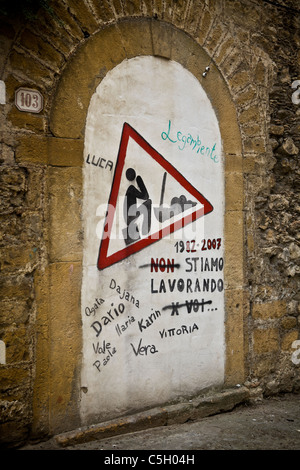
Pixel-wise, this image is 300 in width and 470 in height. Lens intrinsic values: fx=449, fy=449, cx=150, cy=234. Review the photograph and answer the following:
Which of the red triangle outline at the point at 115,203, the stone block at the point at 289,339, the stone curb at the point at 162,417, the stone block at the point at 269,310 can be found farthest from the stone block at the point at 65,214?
the stone block at the point at 289,339

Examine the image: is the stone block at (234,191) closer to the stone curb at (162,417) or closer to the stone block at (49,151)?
the stone block at (49,151)

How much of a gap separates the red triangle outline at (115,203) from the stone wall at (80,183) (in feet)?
0.77

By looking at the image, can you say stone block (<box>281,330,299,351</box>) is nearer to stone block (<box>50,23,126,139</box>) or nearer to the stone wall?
the stone wall

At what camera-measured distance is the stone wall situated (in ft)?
9.42

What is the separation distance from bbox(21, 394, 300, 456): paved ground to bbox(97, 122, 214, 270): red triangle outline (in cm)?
124

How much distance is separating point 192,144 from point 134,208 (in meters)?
0.81

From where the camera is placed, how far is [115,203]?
131 inches

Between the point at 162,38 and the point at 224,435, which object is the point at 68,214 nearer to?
the point at 162,38

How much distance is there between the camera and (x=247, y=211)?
409 cm

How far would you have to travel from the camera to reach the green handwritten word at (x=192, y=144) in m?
3.66

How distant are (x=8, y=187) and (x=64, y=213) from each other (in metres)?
0.42
